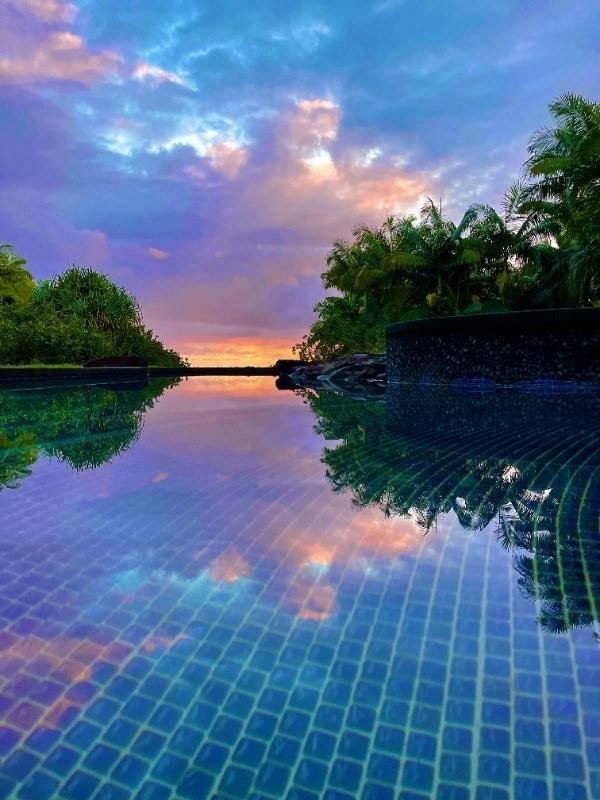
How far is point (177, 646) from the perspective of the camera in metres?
2.52

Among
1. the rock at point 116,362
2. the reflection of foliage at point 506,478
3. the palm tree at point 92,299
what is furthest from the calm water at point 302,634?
the palm tree at point 92,299

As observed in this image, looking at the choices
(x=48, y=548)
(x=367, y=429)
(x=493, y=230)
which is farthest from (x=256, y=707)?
(x=493, y=230)

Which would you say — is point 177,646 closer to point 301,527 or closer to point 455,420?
point 301,527

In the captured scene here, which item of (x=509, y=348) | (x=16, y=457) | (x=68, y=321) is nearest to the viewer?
(x=16, y=457)

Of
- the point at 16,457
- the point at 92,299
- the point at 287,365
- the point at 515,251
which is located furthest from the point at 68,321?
the point at 16,457

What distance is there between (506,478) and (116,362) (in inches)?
1112

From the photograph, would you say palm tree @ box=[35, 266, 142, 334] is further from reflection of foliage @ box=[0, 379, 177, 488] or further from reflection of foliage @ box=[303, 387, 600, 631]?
reflection of foliage @ box=[303, 387, 600, 631]

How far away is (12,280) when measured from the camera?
3712 cm

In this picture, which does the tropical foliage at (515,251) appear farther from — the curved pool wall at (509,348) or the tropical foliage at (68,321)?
the tropical foliage at (68,321)

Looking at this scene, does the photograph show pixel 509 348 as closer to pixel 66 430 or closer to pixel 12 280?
pixel 66 430

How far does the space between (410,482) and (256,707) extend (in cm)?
349

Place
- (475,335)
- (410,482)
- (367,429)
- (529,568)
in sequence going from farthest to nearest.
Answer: (475,335) < (367,429) < (410,482) < (529,568)

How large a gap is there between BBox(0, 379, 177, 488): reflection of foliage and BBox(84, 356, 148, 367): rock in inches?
572

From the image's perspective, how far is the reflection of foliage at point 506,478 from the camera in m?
3.24
